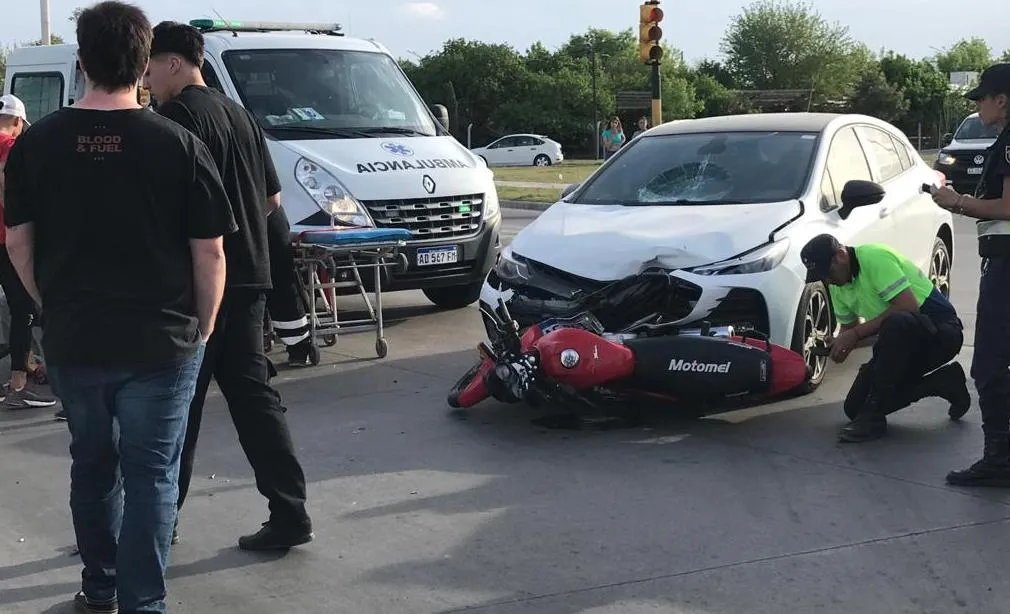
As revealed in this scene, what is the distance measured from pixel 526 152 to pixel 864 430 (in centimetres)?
4090

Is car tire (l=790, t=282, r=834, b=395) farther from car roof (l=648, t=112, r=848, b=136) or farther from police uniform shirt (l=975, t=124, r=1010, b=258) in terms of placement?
police uniform shirt (l=975, t=124, r=1010, b=258)

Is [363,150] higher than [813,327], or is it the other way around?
[363,150]

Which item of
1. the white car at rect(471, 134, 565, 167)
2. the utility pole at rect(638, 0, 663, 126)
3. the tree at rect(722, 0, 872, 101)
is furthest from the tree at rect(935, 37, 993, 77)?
the utility pole at rect(638, 0, 663, 126)

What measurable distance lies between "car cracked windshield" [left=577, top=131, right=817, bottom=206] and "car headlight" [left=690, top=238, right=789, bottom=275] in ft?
2.26

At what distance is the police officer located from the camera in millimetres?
5059

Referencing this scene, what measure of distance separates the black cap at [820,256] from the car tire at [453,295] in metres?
4.83

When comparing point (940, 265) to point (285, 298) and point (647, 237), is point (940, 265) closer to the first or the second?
point (647, 237)

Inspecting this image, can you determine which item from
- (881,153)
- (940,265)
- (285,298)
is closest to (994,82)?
(881,153)

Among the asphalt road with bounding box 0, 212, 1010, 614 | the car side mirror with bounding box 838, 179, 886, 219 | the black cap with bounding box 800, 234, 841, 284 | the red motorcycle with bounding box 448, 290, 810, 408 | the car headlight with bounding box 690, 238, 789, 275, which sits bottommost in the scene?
the asphalt road with bounding box 0, 212, 1010, 614

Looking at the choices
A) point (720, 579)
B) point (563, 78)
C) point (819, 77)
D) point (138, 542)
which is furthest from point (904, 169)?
point (819, 77)

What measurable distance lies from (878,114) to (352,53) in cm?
5495

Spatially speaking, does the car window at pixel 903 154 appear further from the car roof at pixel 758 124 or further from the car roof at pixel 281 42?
the car roof at pixel 281 42

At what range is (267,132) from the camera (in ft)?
30.8

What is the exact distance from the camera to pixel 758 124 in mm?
8109
